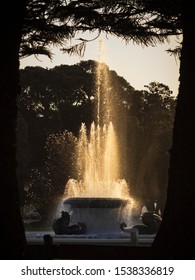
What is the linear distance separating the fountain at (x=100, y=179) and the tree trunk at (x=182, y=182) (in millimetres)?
13720

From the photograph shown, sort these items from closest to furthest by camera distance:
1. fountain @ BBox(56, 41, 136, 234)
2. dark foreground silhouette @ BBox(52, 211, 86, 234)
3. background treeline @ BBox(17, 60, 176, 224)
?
dark foreground silhouette @ BBox(52, 211, 86, 234)
fountain @ BBox(56, 41, 136, 234)
background treeline @ BBox(17, 60, 176, 224)

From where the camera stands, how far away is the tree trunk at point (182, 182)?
11.2 metres

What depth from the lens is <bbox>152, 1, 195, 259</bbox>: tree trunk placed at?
1123 centimetres

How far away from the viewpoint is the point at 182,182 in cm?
1127

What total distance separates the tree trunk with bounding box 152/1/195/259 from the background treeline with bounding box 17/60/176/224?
3925 cm

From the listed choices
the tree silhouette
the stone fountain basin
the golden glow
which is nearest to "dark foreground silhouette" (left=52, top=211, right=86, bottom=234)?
the stone fountain basin

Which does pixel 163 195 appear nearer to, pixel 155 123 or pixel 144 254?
pixel 155 123

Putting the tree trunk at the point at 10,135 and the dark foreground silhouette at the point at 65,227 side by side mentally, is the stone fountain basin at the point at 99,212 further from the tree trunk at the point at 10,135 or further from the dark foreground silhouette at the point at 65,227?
the tree trunk at the point at 10,135

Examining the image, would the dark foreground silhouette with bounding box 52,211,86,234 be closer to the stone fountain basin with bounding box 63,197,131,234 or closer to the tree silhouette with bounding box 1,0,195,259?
the stone fountain basin with bounding box 63,197,131,234

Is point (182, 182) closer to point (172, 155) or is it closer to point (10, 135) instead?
point (172, 155)

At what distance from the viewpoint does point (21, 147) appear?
52531mm

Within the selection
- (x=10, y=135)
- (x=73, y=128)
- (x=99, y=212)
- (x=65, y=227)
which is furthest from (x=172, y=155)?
(x=73, y=128)

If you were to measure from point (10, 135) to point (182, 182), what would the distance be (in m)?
2.54
